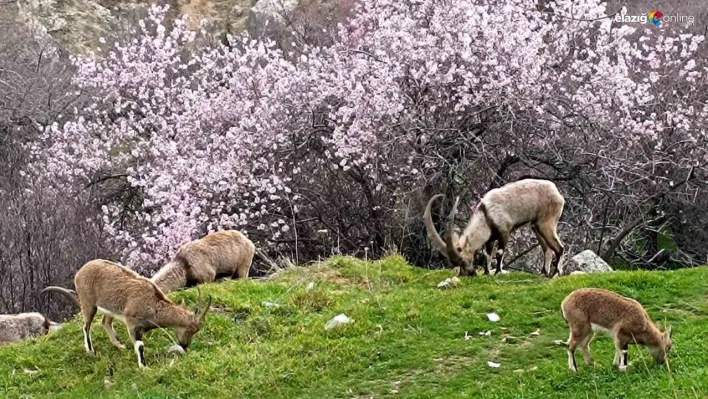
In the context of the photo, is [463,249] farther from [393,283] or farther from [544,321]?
[544,321]

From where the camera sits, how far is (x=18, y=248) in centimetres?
1641

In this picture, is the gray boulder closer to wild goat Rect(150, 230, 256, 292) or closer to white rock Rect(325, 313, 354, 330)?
white rock Rect(325, 313, 354, 330)

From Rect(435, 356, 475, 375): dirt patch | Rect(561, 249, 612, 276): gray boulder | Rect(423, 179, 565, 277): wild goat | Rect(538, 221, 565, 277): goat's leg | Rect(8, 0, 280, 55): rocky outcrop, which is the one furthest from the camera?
Rect(8, 0, 280, 55): rocky outcrop

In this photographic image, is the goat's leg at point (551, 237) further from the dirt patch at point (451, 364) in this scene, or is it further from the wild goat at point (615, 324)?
the wild goat at point (615, 324)

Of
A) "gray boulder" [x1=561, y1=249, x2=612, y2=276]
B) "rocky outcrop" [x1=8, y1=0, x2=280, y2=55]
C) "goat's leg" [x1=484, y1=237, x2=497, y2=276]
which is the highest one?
"rocky outcrop" [x1=8, y1=0, x2=280, y2=55]

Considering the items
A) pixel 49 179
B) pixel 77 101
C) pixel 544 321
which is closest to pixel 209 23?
pixel 77 101

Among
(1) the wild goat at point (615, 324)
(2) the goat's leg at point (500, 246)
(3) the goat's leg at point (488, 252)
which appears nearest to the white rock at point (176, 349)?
(1) the wild goat at point (615, 324)

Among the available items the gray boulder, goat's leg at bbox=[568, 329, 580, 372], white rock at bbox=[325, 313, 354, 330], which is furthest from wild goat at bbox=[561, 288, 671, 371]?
the gray boulder

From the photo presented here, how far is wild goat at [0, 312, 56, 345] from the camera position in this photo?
11.9 metres

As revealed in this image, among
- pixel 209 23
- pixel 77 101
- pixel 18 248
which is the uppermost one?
pixel 209 23

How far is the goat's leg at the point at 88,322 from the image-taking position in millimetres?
9367

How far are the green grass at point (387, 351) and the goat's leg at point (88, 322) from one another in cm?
12

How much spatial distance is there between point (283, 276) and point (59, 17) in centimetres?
3030

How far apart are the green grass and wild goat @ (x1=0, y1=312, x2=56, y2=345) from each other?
175cm
